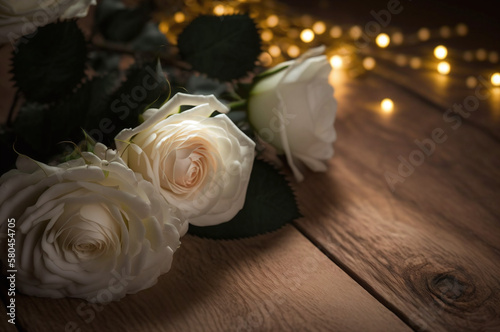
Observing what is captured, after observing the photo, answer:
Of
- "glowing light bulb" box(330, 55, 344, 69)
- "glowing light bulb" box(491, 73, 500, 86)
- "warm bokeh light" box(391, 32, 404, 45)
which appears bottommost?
"glowing light bulb" box(330, 55, 344, 69)

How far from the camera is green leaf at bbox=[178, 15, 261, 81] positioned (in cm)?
61

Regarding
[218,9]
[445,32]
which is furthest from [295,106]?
[445,32]

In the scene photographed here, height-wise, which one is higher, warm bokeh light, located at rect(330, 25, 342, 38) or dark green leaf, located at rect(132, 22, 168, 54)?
warm bokeh light, located at rect(330, 25, 342, 38)

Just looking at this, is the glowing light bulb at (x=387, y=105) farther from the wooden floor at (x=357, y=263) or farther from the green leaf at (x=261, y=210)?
the green leaf at (x=261, y=210)

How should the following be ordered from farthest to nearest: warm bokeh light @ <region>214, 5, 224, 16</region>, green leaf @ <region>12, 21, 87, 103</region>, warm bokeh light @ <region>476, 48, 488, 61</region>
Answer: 1. warm bokeh light @ <region>476, 48, 488, 61</region>
2. warm bokeh light @ <region>214, 5, 224, 16</region>
3. green leaf @ <region>12, 21, 87, 103</region>

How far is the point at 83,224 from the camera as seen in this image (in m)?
0.43

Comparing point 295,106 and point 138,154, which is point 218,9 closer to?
point 295,106

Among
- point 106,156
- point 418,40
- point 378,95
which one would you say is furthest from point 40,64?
point 418,40

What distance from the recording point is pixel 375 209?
623mm

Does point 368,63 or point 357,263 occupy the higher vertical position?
point 368,63

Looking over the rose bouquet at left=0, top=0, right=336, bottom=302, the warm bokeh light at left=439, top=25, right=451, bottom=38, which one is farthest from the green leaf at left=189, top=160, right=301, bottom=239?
the warm bokeh light at left=439, top=25, right=451, bottom=38

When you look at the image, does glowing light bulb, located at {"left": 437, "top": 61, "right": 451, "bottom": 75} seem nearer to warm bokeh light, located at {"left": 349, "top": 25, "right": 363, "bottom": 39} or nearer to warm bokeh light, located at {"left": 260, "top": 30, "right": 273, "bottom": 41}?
warm bokeh light, located at {"left": 349, "top": 25, "right": 363, "bottom": 39}

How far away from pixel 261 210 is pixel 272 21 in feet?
1.44

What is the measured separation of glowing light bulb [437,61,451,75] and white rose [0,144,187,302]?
624 mm
